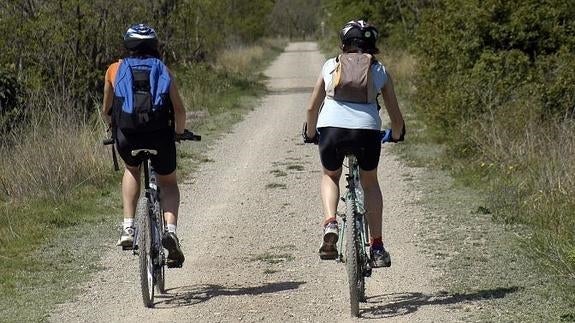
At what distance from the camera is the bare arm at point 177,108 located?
608 centimetres

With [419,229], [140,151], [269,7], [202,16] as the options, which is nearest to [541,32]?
[419,229]

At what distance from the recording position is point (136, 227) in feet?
20.2

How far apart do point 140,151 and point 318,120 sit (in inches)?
43.8

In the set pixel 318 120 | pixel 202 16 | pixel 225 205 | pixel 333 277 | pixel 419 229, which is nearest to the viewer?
pixel 318 120

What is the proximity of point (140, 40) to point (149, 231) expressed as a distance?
118 cm

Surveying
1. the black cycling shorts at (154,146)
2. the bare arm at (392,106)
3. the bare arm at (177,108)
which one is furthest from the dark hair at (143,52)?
the bare arm at (392,106)

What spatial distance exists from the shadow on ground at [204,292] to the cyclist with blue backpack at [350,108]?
918 millimetres

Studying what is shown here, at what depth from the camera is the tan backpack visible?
5.82 meters

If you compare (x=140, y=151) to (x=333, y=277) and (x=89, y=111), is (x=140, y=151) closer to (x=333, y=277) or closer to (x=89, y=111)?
(x=333, y=277)

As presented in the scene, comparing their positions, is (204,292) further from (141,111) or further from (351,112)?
(351,112)

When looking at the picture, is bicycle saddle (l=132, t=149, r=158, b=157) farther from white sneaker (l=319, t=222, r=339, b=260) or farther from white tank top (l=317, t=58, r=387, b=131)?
white sneaker (l=319, t=222, r=339, b=260)

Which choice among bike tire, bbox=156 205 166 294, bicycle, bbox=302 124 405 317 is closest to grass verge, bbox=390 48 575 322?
bicycle, bbox=302 124 405 317

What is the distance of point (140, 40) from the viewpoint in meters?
6.10

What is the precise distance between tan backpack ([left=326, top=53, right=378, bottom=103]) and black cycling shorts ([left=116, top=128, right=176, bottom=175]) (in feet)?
3.63
